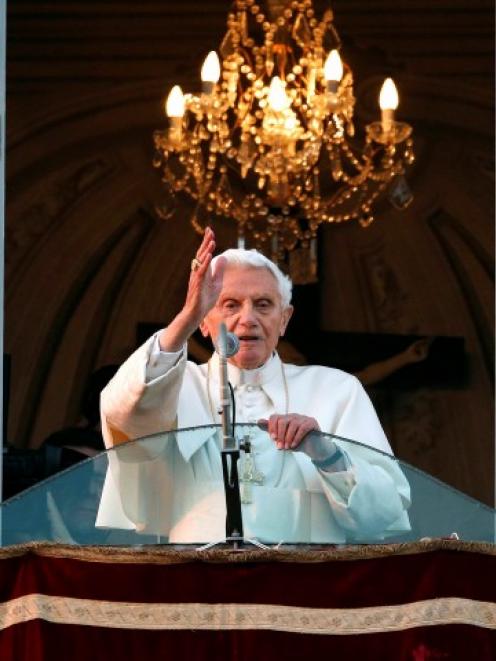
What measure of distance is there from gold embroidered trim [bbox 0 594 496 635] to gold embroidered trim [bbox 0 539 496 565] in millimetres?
97

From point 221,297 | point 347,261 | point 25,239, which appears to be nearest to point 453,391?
point 347,261

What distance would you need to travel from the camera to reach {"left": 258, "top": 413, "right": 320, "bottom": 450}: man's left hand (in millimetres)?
4840

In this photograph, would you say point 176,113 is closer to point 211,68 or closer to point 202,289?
point 211,68

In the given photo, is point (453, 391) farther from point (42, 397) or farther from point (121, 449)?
point (121, 449)

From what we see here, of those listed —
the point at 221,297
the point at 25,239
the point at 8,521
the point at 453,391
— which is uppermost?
the point at 25,239

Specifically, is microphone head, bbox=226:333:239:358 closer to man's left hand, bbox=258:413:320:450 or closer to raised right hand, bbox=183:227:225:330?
man's left hand, bbox=258:413:320:450

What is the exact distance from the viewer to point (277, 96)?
1142 cm

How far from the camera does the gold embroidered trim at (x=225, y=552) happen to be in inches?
179

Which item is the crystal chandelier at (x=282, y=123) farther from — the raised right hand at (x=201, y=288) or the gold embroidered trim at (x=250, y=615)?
the gold embroidered trim at (x=250, y=615)

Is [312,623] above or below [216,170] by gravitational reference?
below

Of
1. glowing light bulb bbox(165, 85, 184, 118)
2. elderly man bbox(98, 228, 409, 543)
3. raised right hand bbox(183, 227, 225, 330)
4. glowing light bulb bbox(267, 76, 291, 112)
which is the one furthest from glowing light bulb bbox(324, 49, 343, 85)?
raised right hand bbox(183, 227, 225, 330)

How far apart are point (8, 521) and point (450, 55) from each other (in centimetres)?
1011

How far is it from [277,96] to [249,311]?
5.60m

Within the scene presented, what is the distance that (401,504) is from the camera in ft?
15.9
